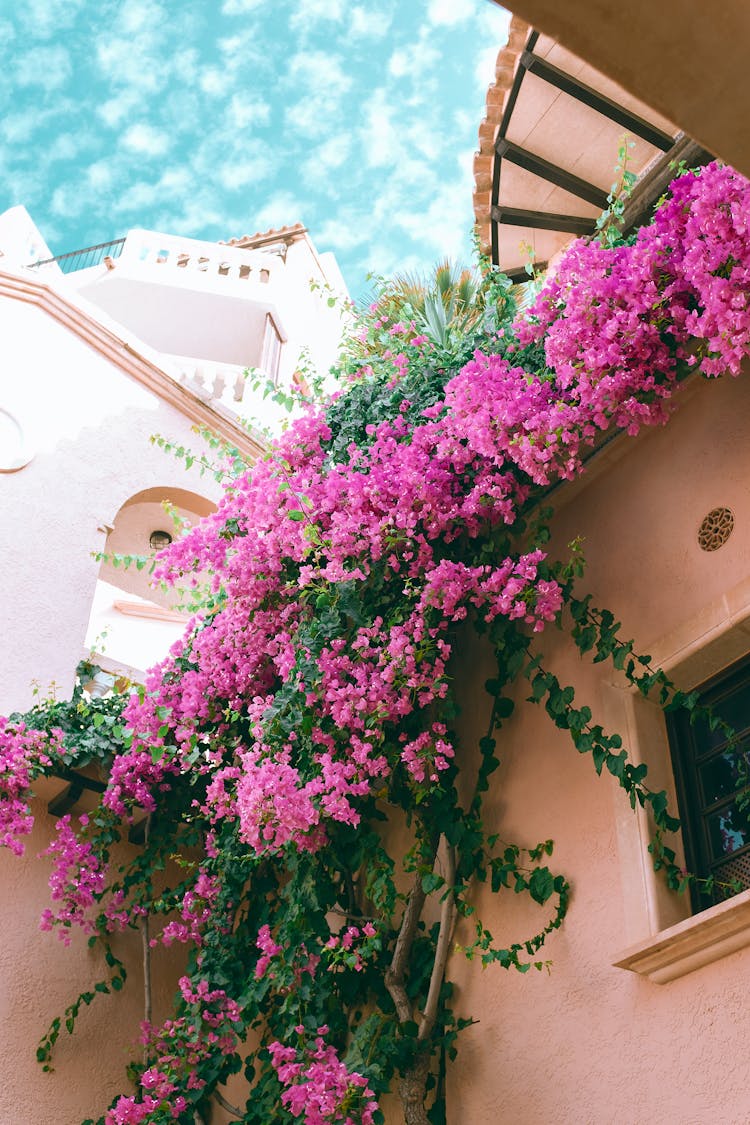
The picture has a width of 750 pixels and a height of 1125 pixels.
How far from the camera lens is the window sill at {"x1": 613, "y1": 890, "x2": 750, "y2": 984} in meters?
3.96

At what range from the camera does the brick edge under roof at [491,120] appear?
7832 mm

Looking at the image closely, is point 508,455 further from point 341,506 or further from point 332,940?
point 332,940

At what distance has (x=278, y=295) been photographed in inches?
710

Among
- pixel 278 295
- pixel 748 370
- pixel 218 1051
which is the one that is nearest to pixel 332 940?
pixel 218 1051

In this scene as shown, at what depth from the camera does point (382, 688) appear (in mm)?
5168

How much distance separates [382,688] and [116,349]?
551cm

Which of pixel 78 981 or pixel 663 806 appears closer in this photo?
pixel 663 806

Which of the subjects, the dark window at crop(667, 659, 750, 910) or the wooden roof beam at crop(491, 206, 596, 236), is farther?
the wooden roof beam at crop(491, 206, 596, 236)

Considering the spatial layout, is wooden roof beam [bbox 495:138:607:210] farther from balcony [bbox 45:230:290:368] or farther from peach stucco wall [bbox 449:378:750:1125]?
balcony [bbox 45:230:290:368]

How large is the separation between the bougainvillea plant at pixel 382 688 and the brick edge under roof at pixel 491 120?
2.40m

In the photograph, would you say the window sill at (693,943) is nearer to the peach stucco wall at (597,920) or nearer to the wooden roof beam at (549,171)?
the peach stucco wall at (597,920)

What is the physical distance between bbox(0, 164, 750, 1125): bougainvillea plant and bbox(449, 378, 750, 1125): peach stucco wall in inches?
4.8

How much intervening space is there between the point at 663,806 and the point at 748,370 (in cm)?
179

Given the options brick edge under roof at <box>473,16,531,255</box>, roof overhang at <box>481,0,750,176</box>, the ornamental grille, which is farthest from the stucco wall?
roof overhang at <box>481,0,750,176</box>
